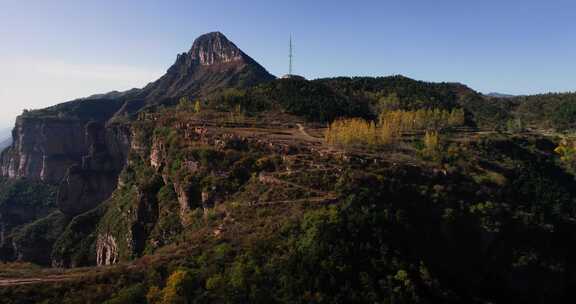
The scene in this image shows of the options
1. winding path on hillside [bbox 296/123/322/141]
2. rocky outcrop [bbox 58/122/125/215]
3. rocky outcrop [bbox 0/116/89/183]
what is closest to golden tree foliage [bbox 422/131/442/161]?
winding path on hillside [bbox 296/123/322/141]

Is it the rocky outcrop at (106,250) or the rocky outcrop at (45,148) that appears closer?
the rocky outcrop at (106,250)

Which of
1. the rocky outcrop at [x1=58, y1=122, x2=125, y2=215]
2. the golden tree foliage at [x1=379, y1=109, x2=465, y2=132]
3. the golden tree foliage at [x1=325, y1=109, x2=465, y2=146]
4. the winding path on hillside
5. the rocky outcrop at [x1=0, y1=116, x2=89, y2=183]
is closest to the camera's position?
the golden tree foliage at [x1=325, y1=109, x2=465, y2=146]

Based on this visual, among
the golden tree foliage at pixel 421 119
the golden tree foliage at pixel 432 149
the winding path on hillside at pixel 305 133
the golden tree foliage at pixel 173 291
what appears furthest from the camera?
the golden tree foliage at pixel 421 119

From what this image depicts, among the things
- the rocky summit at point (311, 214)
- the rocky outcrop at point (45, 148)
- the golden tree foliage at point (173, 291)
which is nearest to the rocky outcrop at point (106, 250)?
the rocky summit at point (311, 214)

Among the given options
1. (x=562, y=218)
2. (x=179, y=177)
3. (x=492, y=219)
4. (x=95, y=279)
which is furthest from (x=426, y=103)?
(x=95, y=279)

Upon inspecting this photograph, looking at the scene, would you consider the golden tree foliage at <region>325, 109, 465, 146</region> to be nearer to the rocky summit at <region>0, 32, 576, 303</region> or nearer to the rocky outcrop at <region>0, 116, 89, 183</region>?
the rocky summit at <region>0, 32, 576, 303</region>

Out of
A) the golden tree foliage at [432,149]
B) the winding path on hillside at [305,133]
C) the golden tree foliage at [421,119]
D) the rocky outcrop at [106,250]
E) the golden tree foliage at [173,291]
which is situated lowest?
the rocky outcrop at [106,250]

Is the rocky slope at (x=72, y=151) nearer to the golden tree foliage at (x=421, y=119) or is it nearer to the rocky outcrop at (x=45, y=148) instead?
the rocky outcrop at (x=45, y=148)

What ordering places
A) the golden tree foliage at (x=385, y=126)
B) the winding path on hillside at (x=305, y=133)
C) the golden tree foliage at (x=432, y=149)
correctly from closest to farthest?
the golden tree foliage at (x=432, y=149) → the golden tree foliage at (x=385, y=126) → the winding path on hillside at (x=305, y=133)

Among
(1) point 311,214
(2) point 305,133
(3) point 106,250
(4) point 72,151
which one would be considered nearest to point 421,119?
(2) point 305,133
